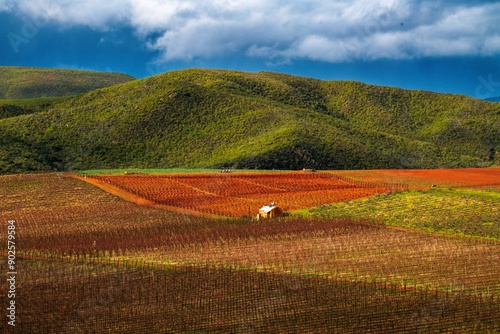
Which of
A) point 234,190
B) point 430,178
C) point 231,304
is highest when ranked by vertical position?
point 430,178

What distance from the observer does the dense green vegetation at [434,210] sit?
33.2 meters

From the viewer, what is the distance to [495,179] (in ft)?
195

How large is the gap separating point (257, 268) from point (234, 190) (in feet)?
92.9

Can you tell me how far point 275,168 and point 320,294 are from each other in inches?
2306

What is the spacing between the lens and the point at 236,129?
93062 mm

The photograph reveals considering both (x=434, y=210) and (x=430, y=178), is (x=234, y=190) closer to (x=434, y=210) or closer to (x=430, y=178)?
(x=434, y=210)

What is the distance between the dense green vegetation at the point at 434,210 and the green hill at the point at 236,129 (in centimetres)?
3490

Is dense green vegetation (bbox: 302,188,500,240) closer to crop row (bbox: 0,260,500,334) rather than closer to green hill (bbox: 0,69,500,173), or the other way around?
crop row (bbox: 0,260,500,334)

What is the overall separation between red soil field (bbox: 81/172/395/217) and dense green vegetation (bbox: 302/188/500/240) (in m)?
3.53

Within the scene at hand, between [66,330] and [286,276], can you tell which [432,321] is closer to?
[286,276]

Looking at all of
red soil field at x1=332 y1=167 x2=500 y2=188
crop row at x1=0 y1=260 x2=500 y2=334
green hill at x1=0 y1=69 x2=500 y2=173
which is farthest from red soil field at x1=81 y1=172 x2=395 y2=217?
green hill at x1=0 y1=69 x2=500 y2=173

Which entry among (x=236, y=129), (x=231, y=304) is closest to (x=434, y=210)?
(x=231, y=304)

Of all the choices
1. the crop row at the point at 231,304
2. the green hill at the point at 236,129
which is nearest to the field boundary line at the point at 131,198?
the crop row at the point at 231,304

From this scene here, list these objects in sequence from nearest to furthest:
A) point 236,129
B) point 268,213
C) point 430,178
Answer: point 268,213
point 430,178
point 236,129
